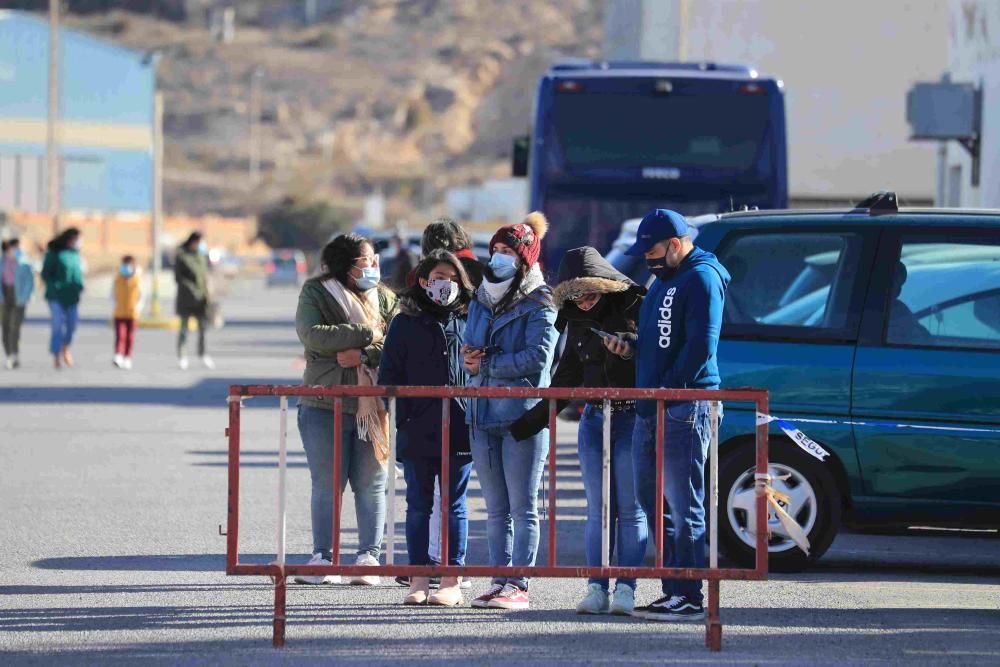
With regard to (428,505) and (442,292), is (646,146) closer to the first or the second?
(442,292)

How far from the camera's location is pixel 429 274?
941 centimetres

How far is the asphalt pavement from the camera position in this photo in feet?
26.6

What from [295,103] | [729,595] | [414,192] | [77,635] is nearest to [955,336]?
[729,595]

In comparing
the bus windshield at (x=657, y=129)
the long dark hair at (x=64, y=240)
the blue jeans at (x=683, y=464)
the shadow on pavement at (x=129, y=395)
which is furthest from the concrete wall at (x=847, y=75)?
the blue jeans at (x=683, y=464)

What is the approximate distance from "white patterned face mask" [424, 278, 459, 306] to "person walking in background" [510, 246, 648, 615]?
511 millimetres

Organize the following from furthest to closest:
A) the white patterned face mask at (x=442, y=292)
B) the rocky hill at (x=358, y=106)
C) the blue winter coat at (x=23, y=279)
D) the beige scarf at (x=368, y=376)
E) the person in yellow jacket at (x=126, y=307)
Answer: the rocky hill at (x=358, y=106)
the blue winter coat at (x=23, y=279)
the person in yellow jacket at (x=126, y=307)
the beige scarf at (x=368, y=376)
the white patterned face mask at (x=442, y=292)

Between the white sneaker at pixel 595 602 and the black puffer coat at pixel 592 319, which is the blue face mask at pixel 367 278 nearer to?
the black puffer coat at pixel 592 319

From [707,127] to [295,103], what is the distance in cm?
15171

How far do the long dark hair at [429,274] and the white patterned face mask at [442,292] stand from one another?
0.03 m

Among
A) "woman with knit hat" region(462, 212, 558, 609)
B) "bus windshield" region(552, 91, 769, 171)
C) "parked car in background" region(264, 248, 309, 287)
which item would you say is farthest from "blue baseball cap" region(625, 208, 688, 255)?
"parked car in background" region(264, 248, 309, 287)

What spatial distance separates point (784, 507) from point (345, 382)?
230 centimetres

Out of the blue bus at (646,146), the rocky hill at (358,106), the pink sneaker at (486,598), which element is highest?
the rocky hill at (358,106)

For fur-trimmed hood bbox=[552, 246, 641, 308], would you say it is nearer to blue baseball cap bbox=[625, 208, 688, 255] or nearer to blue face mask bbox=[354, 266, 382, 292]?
blue baseball cap bbox=[625, 208, 688, 255]

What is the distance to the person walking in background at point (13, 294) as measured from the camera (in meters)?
26.1
